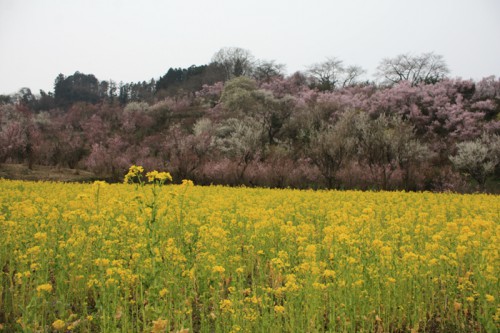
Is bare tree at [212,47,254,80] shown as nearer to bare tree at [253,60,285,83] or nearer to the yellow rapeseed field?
bare tree at [253,60,285,83]

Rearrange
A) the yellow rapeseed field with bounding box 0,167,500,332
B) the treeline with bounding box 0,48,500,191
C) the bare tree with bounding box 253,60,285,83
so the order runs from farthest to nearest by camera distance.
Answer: the bare tree with bounding box 253,60,285,83 → the treeline with bounding box 0,48,500,191 → the yellow rapeseed field with bounding box 0,167,500,332

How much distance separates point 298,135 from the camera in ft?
139

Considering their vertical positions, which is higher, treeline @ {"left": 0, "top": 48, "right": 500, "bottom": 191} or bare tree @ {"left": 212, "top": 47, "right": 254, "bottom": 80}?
bare tree @ {"left": 212, "top": 47, "right": 254, "bottom": 80}

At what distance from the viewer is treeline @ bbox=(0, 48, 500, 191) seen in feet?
88.8

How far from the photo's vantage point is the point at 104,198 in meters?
12.4

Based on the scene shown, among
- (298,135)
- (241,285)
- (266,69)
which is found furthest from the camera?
(266,69)

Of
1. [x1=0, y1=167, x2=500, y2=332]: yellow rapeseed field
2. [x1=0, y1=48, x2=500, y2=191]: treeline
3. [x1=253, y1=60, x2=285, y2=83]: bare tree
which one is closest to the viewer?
[x1=0, y1=167, x2=500, y2=332]: yellow rapeseed field

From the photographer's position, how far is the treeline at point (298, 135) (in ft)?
88.8

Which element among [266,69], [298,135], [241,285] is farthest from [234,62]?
[241,285]

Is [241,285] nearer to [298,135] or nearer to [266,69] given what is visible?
[298,135]

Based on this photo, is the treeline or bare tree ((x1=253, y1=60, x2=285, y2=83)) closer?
the treeline

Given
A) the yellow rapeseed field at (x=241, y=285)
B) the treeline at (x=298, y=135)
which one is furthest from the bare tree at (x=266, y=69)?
the yellow rapeseed field at (x=241, y=285)

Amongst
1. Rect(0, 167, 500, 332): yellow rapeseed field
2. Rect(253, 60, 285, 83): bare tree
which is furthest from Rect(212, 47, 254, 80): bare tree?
Rect(0, 167, 500, 332): yellow rapeseed field

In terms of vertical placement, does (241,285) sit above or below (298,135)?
below
